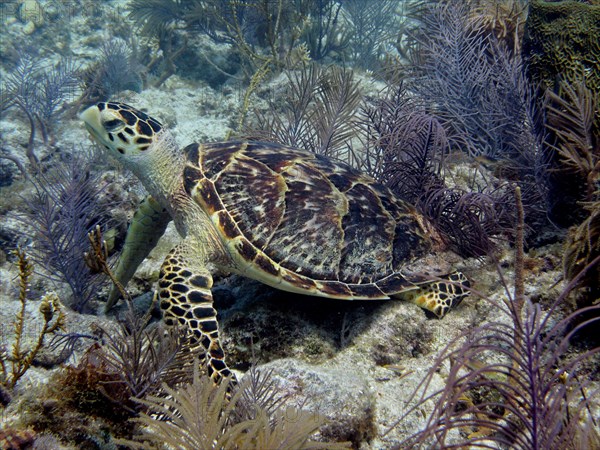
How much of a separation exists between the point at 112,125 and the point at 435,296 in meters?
3.13

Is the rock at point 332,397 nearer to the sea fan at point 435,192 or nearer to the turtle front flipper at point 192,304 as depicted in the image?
the turtle front flipper at point 192,304

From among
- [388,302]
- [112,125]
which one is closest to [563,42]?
[388,302]

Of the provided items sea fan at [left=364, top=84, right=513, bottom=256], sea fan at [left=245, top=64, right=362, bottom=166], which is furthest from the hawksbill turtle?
sea fan at [left=245, top=64, right=362, bottom=166]

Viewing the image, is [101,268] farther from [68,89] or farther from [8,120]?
[68,89]

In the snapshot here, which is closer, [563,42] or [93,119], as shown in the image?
[93,119]

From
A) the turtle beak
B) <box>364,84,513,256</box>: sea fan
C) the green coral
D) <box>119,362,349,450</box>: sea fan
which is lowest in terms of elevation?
<box>119,362,349,450</box>: sea fan

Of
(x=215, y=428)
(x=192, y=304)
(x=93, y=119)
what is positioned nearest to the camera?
(x=215, y=428)

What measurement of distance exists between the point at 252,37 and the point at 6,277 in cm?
835

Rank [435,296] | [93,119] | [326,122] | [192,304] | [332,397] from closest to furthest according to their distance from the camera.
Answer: [332,397] < [192,304] < [435,296] < [93,119] < [326,122]

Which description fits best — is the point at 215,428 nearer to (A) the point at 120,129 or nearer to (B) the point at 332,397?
(B) the point at 332,397

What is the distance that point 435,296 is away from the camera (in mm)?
2941

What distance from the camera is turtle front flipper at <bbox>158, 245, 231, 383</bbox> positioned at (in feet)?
7.78

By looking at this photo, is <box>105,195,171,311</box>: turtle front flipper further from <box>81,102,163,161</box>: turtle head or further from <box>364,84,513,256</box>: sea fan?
<box>364,84,513,256</box>: sea fan

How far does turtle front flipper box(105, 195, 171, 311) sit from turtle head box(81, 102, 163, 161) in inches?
21.3
